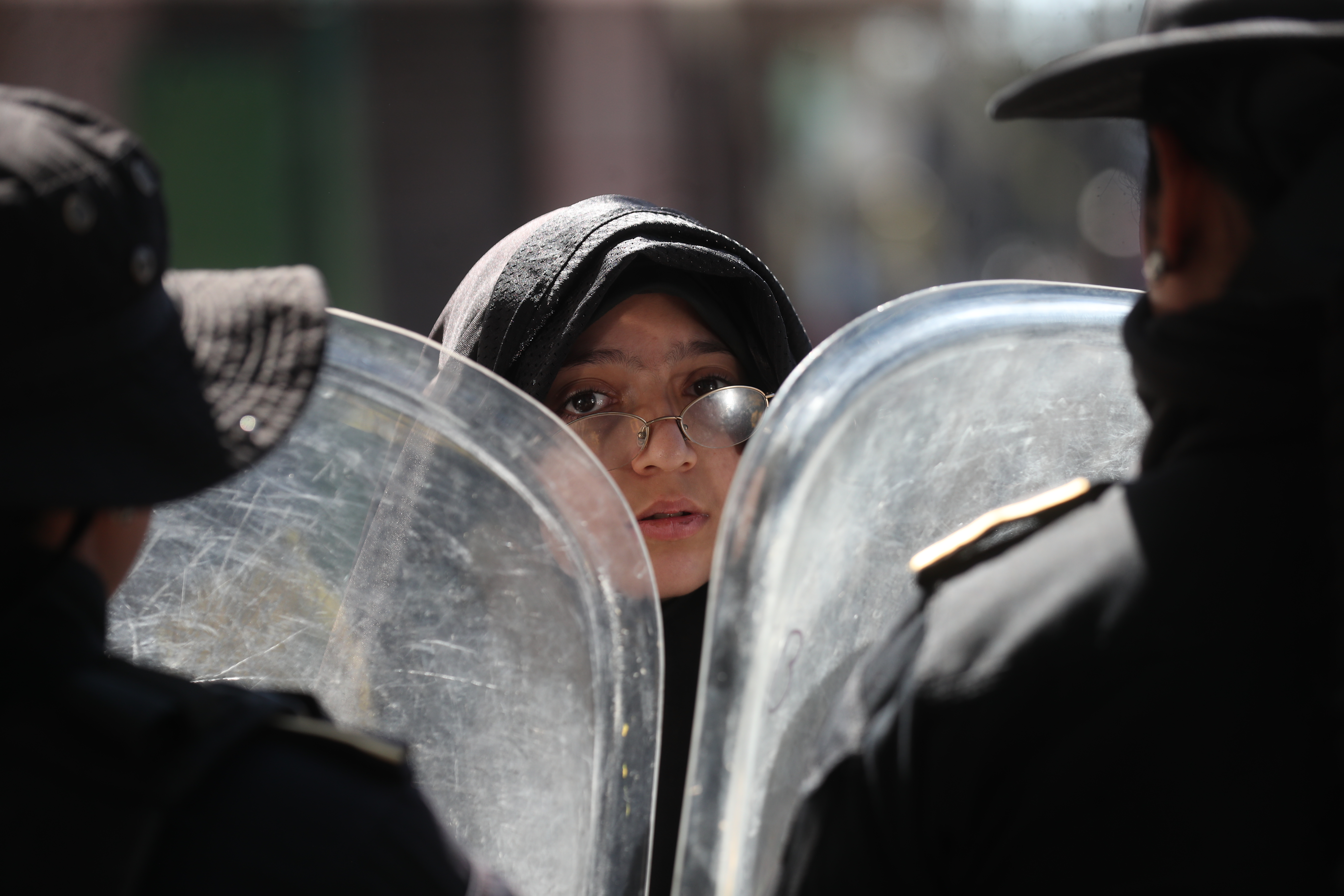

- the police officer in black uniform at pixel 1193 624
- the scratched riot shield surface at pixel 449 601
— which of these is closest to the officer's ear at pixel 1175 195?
the police officer in black uniform at pixel 1193 624

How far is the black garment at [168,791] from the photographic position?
83 cm

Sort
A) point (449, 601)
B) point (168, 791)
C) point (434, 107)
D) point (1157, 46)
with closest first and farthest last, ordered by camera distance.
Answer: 1. point (168, 791)
2. point (1157, 46)
3. point (449, 601)
4. point (434, 107)

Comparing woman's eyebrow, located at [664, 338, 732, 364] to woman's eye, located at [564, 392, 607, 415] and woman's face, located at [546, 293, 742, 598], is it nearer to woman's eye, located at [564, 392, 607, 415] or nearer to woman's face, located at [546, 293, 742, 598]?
woman's face, located at [546, 293, 742, 598]

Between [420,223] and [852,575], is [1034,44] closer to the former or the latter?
[852,575]

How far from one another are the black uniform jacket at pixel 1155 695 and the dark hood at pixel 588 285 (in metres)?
1.09

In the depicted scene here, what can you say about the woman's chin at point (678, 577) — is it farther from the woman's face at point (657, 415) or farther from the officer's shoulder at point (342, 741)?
the officer's shoulder at point (342, 741)

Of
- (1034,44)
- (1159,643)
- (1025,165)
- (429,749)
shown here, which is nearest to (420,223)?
(1034,44)

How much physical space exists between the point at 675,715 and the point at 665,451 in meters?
0.43

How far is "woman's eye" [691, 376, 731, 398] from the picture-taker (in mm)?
2051

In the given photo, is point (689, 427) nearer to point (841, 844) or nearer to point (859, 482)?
point (859, 482)

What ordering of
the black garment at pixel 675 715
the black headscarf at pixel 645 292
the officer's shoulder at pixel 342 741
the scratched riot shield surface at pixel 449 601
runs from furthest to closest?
the black headscarf at pixel 645 292, the black garment at pixel 675 715, the scratched riot shield surface at pixel 449 601, the officer's shoulder at pixel 342 741

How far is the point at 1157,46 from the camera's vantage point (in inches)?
37.5

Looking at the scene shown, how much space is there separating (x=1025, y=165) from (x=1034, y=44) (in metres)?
8.37

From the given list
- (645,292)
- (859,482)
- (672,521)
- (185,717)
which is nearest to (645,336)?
(645,292)
